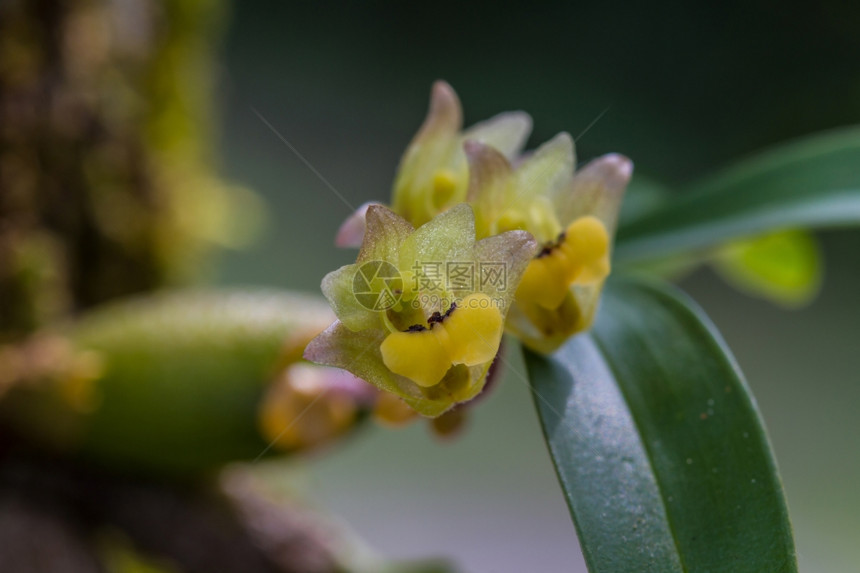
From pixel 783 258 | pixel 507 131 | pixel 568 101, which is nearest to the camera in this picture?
pixel 507 131

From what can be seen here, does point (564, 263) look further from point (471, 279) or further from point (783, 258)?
point (783, 258)

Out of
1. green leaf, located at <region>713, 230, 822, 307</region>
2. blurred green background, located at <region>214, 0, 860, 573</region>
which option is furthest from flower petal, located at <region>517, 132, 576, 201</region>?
blurred green background, located at <region>214, 0, 860, 573</region>

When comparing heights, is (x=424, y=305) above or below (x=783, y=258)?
below

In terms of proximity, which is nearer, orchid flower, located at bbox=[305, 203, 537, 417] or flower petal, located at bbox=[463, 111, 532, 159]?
orchid flower, located at bbox=[305, 203, 537, 417]

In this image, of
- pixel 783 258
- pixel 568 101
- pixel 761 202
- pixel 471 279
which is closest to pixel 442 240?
pixel 471 279

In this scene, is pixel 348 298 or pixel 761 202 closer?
pixel 348 298

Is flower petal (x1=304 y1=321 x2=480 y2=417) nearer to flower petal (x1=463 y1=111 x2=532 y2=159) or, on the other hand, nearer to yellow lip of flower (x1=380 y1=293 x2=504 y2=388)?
yellow lip of flower (x1=380 y1=293 x2=504 y2=388)
